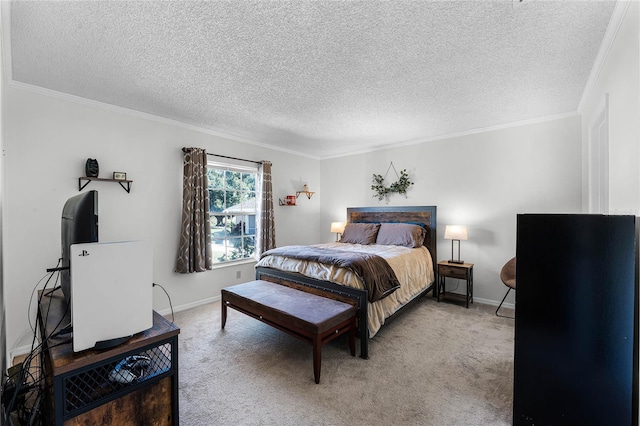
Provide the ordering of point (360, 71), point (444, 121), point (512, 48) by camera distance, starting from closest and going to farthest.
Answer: point (512, 48)
point (360, 71)
point (444, 121)

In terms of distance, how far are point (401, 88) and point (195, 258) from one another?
3.17m

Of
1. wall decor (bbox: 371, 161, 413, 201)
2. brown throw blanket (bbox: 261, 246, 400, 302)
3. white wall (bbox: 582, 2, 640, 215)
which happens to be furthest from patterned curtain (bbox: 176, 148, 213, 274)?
white wall (bbox: 582, 2, 640, 215)

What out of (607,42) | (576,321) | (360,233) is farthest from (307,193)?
(576,321)

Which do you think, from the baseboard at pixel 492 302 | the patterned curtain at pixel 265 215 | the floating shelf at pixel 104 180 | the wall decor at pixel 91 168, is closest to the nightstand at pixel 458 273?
the baseboard at pixel 492 302

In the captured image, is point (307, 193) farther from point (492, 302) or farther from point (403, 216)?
point (492, 302)

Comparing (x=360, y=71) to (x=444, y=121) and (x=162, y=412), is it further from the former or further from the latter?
(x=162, y=412)

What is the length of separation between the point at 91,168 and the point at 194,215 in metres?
1.16

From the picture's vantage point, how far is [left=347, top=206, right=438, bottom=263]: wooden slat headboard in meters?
4.21

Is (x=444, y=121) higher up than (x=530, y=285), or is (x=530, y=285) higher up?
(x=444, y=121)

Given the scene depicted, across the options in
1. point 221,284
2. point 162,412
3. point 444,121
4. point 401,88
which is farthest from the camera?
point 221,284

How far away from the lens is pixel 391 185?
4.75m

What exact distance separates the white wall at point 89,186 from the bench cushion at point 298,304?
49.9 inches

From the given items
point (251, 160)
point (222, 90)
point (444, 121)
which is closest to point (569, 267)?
point (444, 121)

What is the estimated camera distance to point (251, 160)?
446cm
